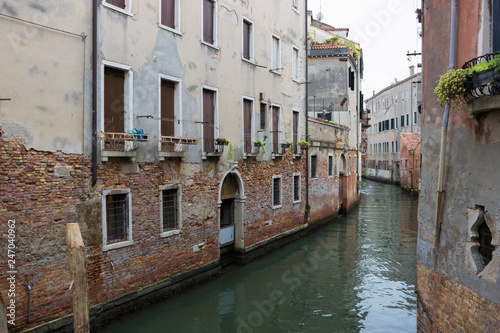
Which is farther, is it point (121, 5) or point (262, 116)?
point (262, 116)

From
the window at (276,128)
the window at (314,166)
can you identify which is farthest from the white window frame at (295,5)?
the window at (314,166)

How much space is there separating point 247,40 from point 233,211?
5267mm

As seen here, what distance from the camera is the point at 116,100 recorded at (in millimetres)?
8336

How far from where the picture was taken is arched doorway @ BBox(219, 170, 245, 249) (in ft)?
40.3

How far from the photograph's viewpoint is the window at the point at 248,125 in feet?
41.9

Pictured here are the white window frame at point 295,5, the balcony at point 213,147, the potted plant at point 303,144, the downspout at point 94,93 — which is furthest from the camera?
the potted plant at point 303,144

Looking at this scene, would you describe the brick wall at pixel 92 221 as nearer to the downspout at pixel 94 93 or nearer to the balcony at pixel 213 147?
the downspout at pixel 94 93

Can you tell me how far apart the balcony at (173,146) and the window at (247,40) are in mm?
4259

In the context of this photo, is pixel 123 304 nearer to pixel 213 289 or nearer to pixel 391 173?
pixel 213 289

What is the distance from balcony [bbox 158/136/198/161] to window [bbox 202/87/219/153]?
1.03m

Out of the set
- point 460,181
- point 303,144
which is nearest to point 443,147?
point 460,181

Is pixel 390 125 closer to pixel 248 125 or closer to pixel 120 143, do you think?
pixel 248 125

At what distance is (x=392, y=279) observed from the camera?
1147cm

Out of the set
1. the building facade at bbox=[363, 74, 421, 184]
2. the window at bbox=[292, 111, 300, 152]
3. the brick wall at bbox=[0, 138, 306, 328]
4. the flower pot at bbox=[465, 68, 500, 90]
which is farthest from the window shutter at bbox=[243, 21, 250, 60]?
the building facade at bbox=[363, 74, 421, 184]
